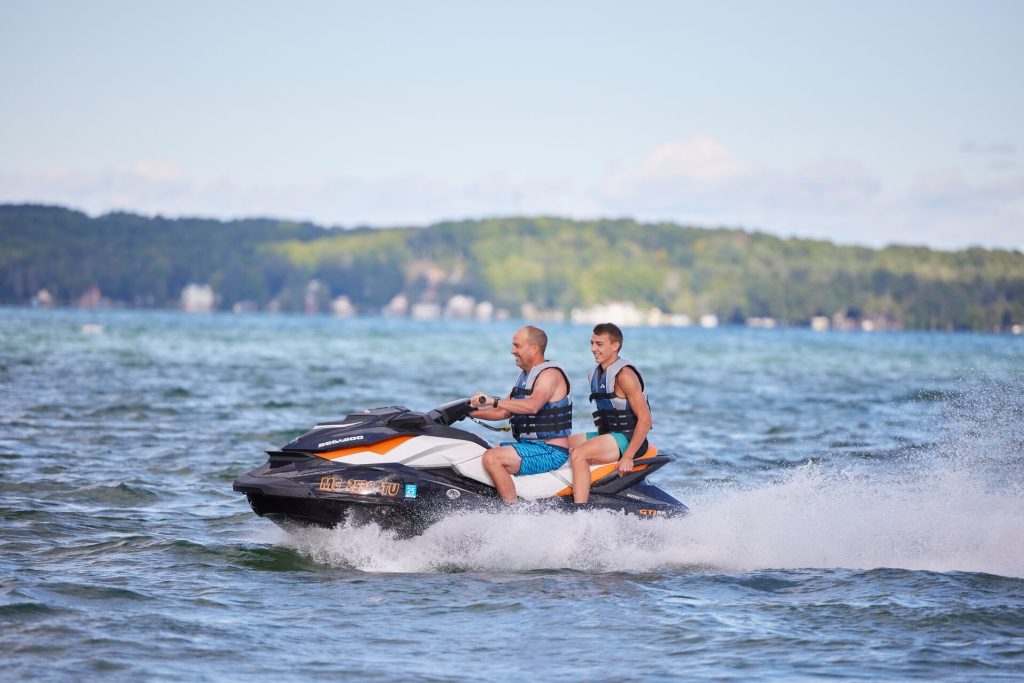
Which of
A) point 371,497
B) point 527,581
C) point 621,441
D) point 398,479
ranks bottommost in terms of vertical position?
point 527,581

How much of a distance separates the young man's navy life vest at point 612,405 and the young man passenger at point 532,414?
0.22 m

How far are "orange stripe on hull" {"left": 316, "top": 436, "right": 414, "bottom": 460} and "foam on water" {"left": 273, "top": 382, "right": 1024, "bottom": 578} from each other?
510mm

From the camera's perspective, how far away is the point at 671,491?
12.9m

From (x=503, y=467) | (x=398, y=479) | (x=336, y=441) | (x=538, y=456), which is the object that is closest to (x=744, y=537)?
(x=538, y=456)

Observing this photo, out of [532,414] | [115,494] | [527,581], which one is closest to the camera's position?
[527,581]

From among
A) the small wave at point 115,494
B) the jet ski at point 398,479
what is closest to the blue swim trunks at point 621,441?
the jet ski at point 398,479

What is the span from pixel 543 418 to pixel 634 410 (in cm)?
64

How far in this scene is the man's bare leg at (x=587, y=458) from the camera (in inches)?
351

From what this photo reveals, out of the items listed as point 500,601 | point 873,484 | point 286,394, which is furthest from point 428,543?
point 286,394

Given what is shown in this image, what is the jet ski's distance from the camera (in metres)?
8.68

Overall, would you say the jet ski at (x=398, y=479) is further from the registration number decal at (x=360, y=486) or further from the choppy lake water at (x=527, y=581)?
the choppy lake water at (x=527, y=581)

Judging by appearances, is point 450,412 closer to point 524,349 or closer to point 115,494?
point 524,349

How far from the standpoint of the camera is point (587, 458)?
895cm

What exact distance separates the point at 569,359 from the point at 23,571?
52481mm
